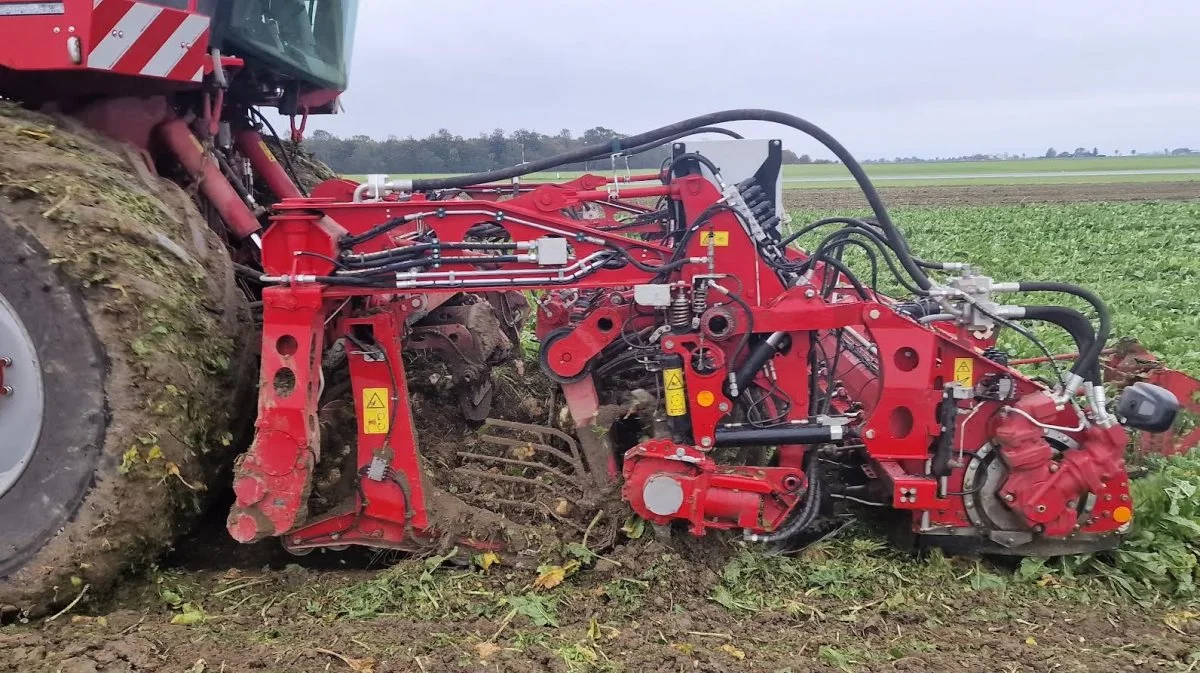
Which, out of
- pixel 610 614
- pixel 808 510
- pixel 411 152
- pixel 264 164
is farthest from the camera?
pixel 411 152

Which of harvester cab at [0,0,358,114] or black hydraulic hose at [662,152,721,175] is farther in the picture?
black hydraulic hose at [662,152,721,175]

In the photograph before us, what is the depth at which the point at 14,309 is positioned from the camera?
3.19 meters

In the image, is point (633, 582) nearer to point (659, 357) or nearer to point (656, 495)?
point (656, 495)

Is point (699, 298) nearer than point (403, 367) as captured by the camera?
Yes

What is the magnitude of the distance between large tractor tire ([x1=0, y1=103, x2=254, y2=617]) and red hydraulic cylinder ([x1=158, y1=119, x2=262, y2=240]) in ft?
2.46

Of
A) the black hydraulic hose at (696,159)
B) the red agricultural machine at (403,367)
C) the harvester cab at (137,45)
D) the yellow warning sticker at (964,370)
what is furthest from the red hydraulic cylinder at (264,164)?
the yellow warning sticker at (964,370)

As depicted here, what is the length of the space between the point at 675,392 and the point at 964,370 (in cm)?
128

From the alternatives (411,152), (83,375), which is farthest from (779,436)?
(411,152)

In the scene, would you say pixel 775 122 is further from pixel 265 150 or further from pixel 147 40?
pixel 265 150

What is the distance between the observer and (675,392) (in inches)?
151

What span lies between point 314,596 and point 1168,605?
143 inches

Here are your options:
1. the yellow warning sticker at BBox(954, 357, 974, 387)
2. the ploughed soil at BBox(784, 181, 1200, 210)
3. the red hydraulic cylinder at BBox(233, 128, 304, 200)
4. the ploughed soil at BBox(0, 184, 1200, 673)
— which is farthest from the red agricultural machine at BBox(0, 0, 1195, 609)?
the ploughed soil at BBox(784, 181, 1200, 210)

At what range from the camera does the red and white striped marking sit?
11.3 feet

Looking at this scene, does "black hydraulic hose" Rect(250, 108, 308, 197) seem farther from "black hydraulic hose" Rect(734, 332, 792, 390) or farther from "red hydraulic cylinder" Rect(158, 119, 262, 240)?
"black hydraulic hose" Rect(734, 332, 792, 390)
